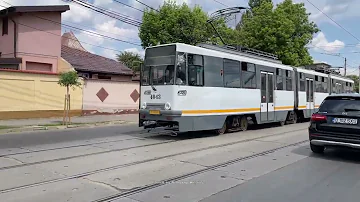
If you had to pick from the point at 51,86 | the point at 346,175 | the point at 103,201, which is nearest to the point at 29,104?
the point at 51,86

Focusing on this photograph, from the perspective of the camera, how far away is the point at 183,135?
13750 mm

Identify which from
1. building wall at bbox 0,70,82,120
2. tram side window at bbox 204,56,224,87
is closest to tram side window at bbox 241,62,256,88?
tram side window at bbox 204,56,224,87

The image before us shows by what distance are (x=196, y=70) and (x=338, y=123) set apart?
512 cm

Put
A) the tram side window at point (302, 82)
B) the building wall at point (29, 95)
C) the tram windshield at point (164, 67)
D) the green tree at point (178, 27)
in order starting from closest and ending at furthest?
the tram windshield at point (164, 67), the building wall at point (29, 95), the tram side window at point (302, 82), the green tree at point (178, 27)

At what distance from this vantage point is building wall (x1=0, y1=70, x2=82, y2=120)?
18312 mm

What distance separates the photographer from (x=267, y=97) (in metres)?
16.6

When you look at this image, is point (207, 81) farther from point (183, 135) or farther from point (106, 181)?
point (106, 181)

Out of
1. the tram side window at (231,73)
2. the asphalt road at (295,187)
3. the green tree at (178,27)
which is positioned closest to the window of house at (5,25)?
the green tree at (178,27)

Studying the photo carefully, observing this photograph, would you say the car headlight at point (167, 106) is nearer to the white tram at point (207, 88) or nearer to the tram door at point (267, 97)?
the white tram at point (207, 88)

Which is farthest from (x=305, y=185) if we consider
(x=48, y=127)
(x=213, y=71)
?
(x=48, y=127)

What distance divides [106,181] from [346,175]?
4998mm

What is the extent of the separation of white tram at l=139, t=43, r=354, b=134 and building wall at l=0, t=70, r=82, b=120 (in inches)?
367

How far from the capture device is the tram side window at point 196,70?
12094 mm

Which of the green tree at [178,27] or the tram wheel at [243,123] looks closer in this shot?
the tram wheel at [243,123]
